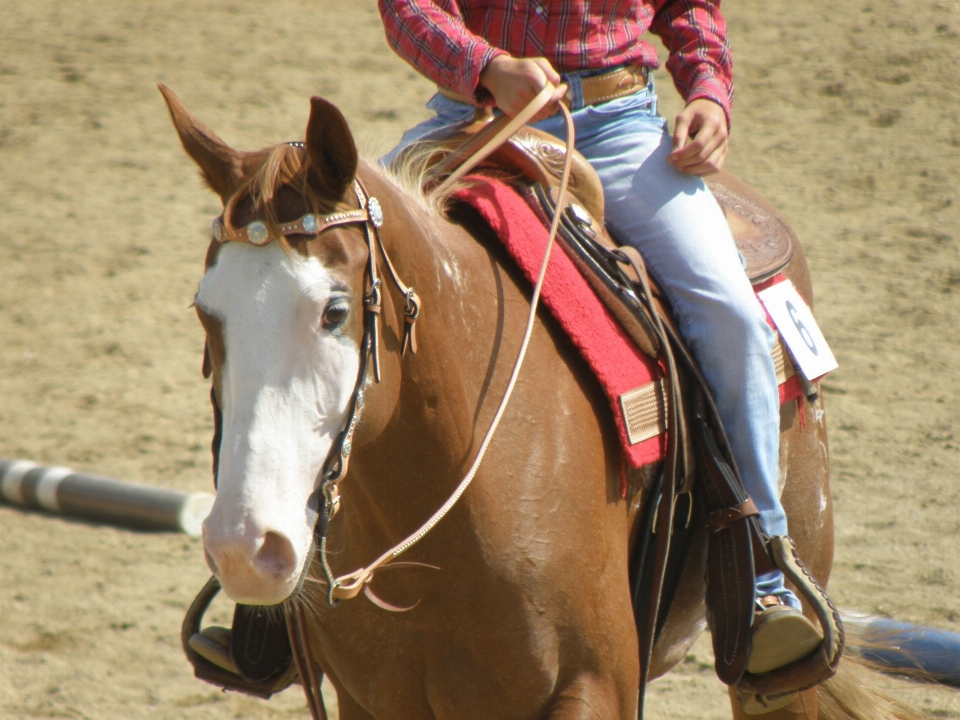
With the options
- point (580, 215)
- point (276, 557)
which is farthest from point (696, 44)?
point (276, 557)

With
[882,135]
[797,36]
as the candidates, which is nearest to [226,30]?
[797,36]

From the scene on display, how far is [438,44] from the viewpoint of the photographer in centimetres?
231

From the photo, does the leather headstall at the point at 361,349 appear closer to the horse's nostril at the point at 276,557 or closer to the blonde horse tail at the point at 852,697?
the horse's nostril at the point at 276,557

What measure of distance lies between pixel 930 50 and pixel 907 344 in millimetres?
4002

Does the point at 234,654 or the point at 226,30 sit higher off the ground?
the point at 234,654

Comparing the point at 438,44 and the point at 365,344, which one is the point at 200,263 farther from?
the point at 365,344

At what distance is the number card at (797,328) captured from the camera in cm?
277

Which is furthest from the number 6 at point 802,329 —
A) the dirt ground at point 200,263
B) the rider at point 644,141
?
the dirt ground at point 200,263

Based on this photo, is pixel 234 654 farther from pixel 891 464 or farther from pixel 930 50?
pixel 930 50

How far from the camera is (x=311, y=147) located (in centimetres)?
168

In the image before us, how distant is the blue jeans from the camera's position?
238 cm

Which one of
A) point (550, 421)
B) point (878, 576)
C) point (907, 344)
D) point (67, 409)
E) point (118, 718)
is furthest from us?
point (907, 344)

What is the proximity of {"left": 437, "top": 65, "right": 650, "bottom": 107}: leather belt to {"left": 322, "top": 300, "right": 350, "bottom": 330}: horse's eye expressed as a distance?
3.56ft

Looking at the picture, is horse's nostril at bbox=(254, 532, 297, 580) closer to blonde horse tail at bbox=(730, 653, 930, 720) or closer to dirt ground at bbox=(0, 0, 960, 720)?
dirt ground at bbox=(0, 0, 960, 720)
